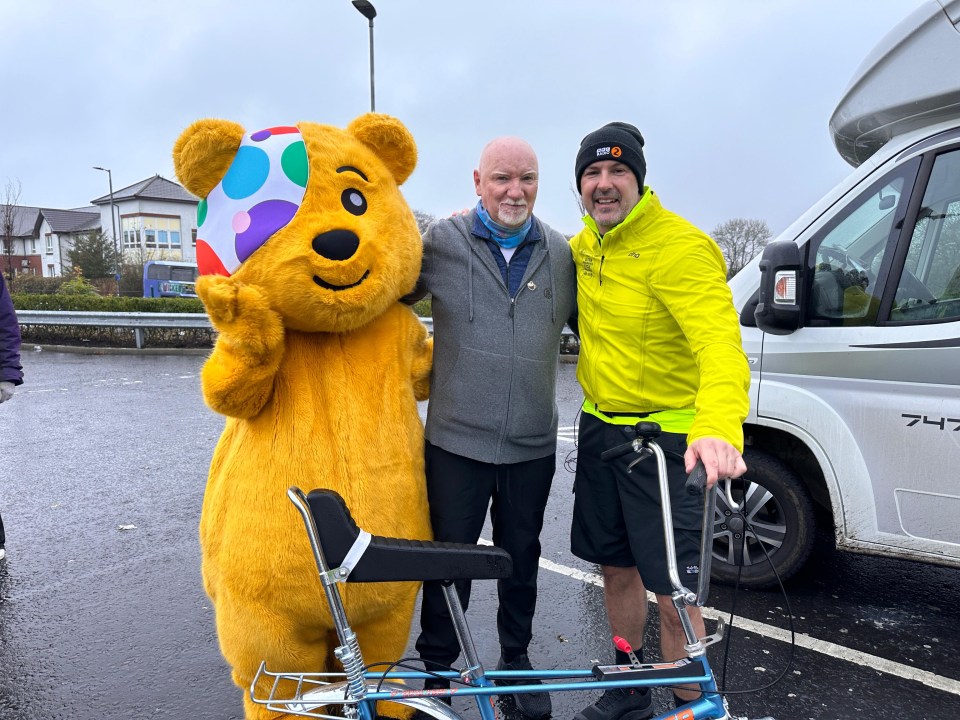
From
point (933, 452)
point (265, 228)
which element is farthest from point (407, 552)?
point (933, 452)

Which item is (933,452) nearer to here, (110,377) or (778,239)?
(778,239)

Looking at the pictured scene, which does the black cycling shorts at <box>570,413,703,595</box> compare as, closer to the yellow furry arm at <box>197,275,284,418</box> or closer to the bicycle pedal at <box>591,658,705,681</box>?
the bicycle pedal at <box>591,658,705,681</box>

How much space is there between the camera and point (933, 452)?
9.73 ft

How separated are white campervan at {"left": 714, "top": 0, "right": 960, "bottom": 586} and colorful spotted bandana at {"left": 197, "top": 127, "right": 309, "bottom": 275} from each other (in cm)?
225

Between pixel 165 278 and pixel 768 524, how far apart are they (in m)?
35.1

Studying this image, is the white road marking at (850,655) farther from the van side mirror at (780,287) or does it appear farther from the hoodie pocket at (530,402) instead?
the van side mirror at (780,287)

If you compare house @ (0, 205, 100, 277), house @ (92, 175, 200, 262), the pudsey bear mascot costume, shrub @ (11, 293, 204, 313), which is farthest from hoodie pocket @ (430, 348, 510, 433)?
house @ (0, 205, 100, 277)

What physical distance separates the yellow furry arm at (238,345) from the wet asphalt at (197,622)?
1483 millimetres

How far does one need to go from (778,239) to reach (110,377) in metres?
10.6

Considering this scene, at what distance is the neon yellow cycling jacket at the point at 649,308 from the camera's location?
2.30 meters

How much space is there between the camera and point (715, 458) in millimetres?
1734

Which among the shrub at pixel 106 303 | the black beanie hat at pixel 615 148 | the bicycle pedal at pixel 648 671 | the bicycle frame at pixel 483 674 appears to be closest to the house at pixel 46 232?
the shrub at pixel 106 303

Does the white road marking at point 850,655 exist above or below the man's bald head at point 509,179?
below

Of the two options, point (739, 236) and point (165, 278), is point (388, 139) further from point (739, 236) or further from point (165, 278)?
point (165, 278)
